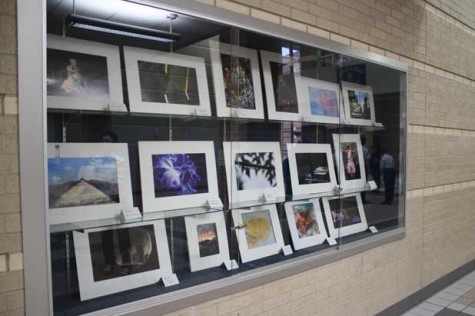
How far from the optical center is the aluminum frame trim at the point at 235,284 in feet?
6.59

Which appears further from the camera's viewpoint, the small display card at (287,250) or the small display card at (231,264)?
the small display card at (287,250)

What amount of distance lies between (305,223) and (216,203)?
3.23ft

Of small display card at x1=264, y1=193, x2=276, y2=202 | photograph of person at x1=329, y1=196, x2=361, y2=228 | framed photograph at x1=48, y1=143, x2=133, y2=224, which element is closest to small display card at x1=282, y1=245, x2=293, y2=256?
small display card at x1=264, y1=193, x2=276, y2=202

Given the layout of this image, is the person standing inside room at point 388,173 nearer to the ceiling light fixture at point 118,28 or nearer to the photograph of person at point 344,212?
the photograph of person at point 344,212

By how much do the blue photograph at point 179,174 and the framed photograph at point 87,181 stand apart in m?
0.20

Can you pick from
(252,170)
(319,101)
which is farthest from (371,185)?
(252,170)

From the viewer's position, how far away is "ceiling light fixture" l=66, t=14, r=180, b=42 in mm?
2062

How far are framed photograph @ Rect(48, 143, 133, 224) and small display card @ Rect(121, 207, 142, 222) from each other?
26mm

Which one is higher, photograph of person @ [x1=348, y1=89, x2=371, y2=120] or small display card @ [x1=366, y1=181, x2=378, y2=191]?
photograph of person @ [x1=348, y1=89, x2=371, y2=120]

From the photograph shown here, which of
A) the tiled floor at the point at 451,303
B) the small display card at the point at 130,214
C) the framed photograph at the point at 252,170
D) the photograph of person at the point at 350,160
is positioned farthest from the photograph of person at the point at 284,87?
the tiled floor at the point at 451,303

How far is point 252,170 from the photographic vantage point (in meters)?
2.90

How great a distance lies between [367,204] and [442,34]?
7.15 ft

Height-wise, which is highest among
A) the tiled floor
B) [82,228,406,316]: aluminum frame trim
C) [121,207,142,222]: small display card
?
[121,207,142,222]: small display card

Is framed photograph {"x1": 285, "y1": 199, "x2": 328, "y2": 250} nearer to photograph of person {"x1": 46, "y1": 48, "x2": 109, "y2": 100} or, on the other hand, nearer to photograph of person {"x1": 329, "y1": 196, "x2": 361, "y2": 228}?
photograph of person {"x1": 329, "y1": 196, "x2": 361, "y2": 228}
